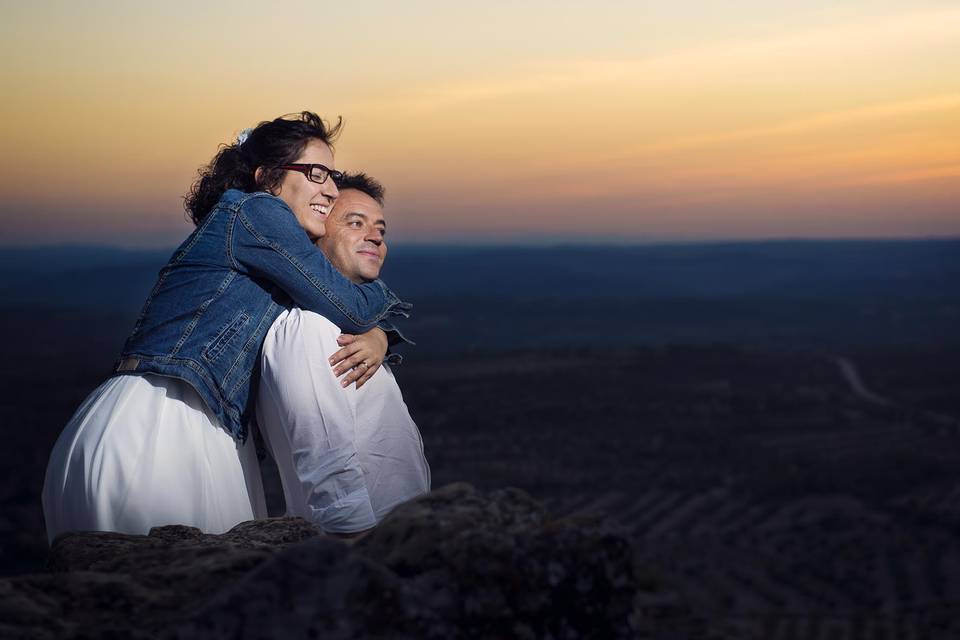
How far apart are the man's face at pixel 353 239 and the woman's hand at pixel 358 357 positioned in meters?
0.36

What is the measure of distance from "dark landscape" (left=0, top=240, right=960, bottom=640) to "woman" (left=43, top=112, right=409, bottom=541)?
134 cm

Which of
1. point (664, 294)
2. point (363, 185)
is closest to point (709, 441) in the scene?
point (363, 185)

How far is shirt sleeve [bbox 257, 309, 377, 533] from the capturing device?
3.32 metres

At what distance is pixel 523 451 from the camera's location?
152 feet

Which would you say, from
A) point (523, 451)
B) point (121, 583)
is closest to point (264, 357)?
point (121, 583)

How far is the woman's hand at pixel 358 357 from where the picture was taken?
3506mm

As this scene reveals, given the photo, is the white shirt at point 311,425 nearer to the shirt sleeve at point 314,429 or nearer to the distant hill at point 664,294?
the shirt sleeve at point 314,429

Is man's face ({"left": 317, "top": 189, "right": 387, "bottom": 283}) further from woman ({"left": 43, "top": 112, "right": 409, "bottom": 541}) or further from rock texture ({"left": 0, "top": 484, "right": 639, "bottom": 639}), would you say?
rock texture ({"left": 0, "top": 484, "right": 639, "bottom": 639})

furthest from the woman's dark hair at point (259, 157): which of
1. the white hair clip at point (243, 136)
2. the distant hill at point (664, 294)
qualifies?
the distant hill at point (664, 294)

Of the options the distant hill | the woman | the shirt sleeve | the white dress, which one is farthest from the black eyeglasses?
the distant hill

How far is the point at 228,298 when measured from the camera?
336cm

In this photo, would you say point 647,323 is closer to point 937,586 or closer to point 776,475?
point 776,475

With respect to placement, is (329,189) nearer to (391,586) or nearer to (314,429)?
(314,429)

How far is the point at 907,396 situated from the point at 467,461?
28219 mm
